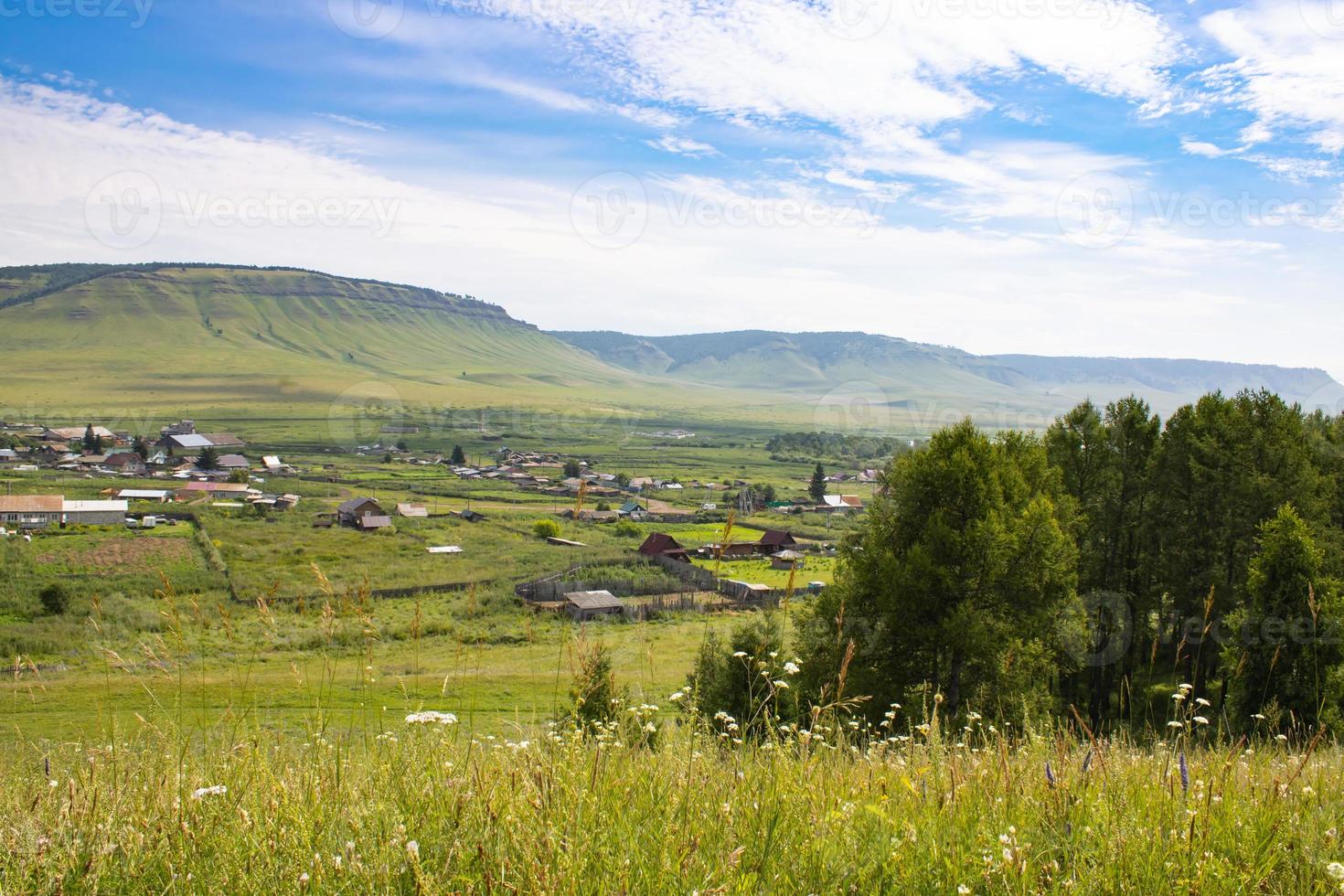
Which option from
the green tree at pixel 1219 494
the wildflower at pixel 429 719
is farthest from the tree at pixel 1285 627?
the wildflower at pixel 429 719

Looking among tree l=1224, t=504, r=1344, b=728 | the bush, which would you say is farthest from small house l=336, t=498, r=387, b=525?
tree l=1224, t=504, r=1344, b=728

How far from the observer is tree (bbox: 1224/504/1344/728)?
1500cm

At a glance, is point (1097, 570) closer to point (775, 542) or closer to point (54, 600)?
point (54, 600)

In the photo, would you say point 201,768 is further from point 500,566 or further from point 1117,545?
point 500,566

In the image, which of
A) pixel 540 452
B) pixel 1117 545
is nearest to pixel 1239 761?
pixel 1117 545

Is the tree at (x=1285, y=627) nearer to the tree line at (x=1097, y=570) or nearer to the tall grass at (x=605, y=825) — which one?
the tree line at (x=1097, y=570)

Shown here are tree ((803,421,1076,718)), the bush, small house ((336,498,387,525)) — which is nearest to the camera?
tree ((803,421,1076,718))

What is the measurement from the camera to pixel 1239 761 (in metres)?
5.03

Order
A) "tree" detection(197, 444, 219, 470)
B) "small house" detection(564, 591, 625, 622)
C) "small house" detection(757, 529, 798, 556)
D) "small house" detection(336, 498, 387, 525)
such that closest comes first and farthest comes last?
"small house" detection(564, 591, 625, 622), "small house" detection(757, 529, 798, 556), "small house" detection(336, 498, 387, 525), "tree" detection(197, 444, 219, 470)

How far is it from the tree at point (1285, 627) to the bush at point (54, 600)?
47680 mm

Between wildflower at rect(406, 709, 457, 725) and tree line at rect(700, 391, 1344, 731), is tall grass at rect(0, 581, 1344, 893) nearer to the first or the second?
wildflower at rect(406, 709, 457, 725)

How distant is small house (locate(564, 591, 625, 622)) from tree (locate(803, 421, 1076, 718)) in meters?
28.6

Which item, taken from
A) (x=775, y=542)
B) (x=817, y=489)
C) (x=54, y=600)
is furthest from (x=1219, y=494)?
(x=817, y=489)

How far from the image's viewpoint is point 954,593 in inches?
617
